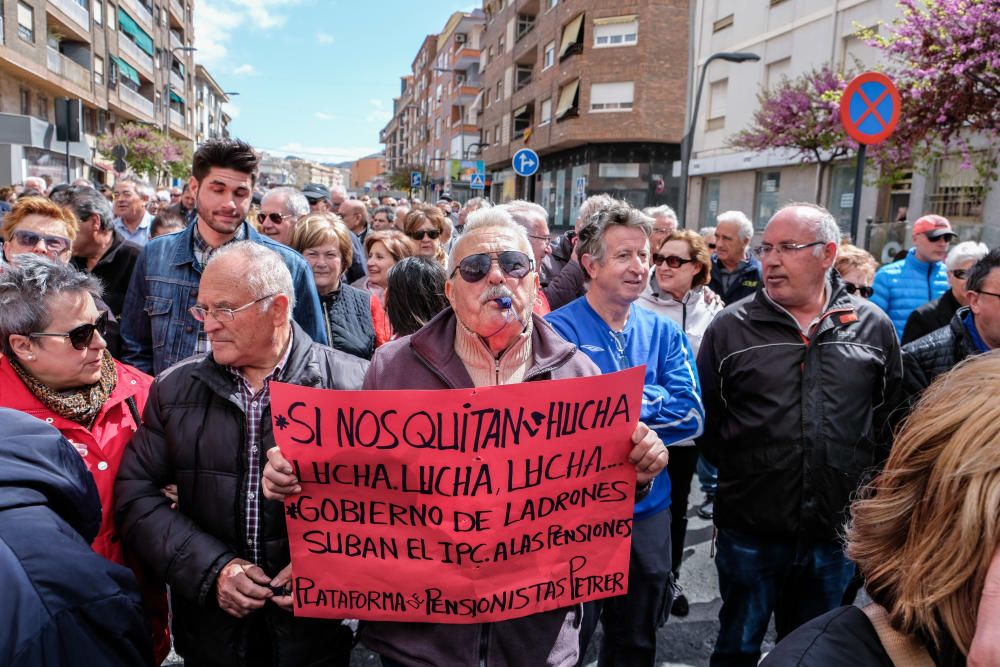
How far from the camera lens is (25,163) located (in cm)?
2369

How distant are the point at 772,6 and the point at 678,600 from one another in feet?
64.8

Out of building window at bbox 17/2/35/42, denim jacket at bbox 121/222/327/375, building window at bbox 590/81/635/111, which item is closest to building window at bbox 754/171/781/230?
building window at bbox 590/81/635/111

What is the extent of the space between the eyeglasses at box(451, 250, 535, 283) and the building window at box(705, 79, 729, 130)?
71.1 feet

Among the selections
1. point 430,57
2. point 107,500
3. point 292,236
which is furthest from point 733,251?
point 430,57

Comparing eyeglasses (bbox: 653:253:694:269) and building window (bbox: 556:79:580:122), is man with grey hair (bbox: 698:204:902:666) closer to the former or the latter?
eyeglasses (bbox: 653:253:694:269)

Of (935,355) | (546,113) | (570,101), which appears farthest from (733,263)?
(546,113)

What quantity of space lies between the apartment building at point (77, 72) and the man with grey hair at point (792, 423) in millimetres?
14388

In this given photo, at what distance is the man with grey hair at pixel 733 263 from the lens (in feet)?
19.4

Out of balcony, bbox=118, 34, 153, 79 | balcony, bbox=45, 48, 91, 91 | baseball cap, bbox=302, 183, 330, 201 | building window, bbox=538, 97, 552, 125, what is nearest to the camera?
baseball cap, bbox=302, 183, 330, 201

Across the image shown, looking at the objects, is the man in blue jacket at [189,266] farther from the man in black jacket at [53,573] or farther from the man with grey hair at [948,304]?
the man with grey hair at [948,304]

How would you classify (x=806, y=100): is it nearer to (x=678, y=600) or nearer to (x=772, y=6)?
(x=772, y=6)

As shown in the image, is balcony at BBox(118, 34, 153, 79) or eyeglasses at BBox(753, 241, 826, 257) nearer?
eyeglasses at BBox(753, 241, 826, 257)

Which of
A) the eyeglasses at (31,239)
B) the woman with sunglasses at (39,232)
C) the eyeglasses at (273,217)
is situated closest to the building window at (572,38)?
the eyeglasses at (273,217)

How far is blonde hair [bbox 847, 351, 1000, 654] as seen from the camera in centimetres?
105
